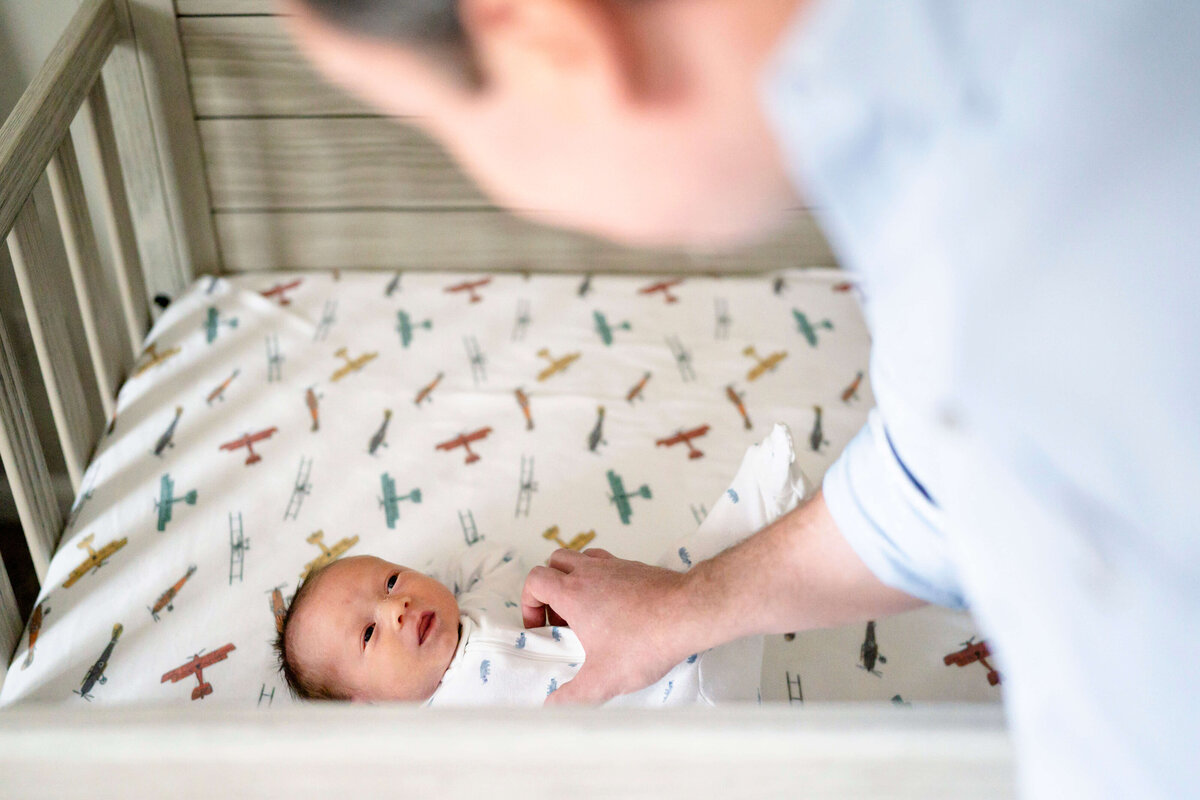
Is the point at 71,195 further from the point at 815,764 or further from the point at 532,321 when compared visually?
the point at 815,764

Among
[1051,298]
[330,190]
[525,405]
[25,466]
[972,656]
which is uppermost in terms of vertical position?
[1051,298]

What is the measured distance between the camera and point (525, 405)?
4.04ft

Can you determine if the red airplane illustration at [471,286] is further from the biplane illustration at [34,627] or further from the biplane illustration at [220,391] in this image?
the biplane illustration at [34,627]

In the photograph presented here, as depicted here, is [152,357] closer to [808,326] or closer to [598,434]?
[598,434]

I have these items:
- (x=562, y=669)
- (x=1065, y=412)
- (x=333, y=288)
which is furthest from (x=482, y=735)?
(x=333, y=288)

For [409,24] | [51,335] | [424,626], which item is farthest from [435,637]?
[409,24]

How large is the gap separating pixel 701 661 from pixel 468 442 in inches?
19.1

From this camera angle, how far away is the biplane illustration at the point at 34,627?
92cm

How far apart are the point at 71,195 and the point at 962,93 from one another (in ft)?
3.71

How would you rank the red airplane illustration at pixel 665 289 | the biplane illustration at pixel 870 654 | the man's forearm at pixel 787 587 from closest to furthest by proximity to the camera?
the man's forearm at pixel 787 587
the biplane illustration at pixel 870 654
the red airplane illustration at pixel 665 289

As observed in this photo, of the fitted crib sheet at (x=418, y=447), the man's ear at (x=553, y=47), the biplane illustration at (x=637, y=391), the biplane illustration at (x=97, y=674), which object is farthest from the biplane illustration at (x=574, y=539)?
the man's ear at (x=553, y=47)

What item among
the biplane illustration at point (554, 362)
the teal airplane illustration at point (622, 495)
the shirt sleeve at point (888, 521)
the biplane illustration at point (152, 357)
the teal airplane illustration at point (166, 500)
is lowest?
the teal airplane illustration at point (622, 495)

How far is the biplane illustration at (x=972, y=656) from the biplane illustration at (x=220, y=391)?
0.94 m

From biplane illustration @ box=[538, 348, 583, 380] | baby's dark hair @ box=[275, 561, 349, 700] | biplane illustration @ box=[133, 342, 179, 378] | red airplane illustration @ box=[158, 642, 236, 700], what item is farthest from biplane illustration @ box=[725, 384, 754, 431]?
biplane illustration @ box=[133, 342, 179, 378]
